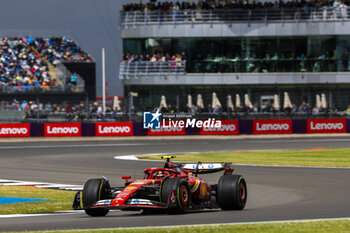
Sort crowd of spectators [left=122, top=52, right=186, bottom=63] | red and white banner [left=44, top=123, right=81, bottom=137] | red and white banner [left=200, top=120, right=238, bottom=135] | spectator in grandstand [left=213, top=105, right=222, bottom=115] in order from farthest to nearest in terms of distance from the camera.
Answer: crowd of spectators [left=122, top=52, right=186, bottom=63] → red and white banner [left=44, top=123, right=81, bottom=137] → red and white banner [left=200, top=120, right=238, bottom=135] → spectator in grandstand [left=213, top=105, right=222, bottom=115]

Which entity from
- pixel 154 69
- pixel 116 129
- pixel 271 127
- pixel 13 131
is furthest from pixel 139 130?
pixel 154 69

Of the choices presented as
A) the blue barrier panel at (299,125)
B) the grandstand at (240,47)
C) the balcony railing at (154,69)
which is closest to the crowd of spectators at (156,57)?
the grandstand at (240,47)

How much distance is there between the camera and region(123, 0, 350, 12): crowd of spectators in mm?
53406

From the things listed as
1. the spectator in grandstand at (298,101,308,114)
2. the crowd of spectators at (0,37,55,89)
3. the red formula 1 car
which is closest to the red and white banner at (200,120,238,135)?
the spectator in grandstand at (298,101,308,114)

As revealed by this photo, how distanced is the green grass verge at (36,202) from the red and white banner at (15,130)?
85.2 ft

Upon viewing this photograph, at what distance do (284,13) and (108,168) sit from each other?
109 feet

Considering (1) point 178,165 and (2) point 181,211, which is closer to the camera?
(2) point 181,211

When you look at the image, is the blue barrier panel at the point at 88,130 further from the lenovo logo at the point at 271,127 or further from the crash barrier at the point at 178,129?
the lenovo logo at the point at 271,127

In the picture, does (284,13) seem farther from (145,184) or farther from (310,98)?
(145,184)

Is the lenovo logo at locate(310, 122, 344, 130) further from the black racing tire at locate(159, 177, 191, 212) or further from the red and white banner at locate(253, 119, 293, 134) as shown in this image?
the black racing tire at locate(159, 177, 191, 212)

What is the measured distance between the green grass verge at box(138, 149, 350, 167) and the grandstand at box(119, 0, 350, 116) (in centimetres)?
2097

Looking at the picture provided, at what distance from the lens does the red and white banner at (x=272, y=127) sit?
143ft

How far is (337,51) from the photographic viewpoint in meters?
53.8

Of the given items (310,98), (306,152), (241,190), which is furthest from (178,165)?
(310,98)
